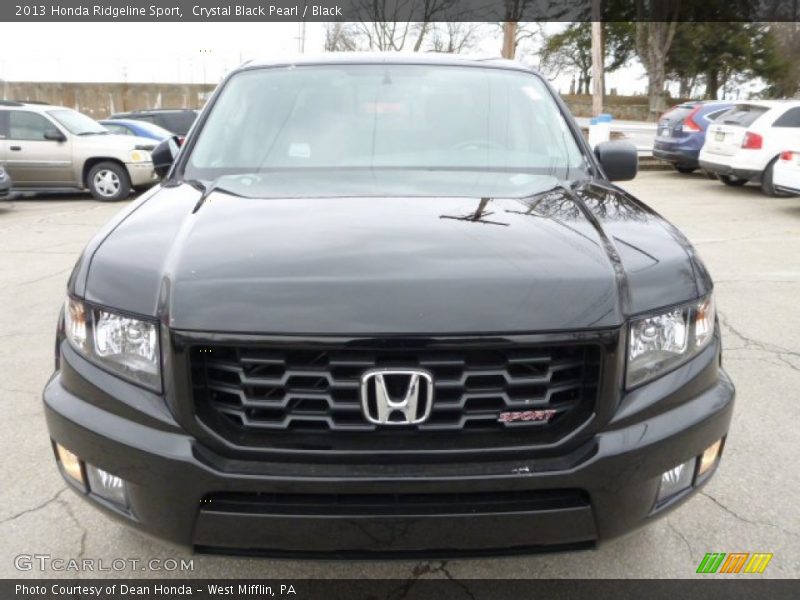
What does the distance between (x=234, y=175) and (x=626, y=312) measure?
1.75 meters

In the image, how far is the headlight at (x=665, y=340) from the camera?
1.97m

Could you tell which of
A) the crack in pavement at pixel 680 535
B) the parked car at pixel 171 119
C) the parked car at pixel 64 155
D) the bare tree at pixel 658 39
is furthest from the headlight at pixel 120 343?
the bare tree at pixel 658 39

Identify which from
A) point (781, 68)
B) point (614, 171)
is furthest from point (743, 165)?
point (781, 68)

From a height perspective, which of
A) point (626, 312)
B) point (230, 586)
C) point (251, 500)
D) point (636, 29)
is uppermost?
point (636, 29)

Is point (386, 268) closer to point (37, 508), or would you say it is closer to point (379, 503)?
point (379, 503)

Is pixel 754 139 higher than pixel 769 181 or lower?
higher

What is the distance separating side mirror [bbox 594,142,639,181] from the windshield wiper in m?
1.79

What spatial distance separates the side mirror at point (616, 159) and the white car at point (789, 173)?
8.09 meters

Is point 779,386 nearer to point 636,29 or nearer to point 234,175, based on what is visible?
point 234,175

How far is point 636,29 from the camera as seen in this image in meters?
50.9

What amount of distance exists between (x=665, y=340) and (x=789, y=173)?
31.9 feet

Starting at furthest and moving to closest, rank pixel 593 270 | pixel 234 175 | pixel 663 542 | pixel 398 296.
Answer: pixel 234 175, pixel 663 542, pixel 593 270, pixel 398 296

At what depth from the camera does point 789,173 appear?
A: 10.2 m

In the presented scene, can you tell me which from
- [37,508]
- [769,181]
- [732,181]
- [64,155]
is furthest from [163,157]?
[732,181]
